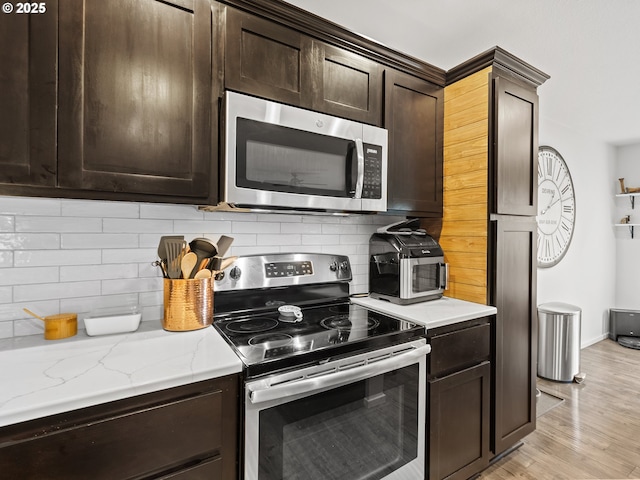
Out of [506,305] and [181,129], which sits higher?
[181,129]

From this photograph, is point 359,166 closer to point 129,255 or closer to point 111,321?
point 129,255

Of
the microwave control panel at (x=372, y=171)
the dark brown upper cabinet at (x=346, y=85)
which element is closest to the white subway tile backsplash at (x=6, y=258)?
the dark brown upper cabinet at (x=346, y=85)

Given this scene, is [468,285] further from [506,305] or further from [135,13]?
[135,13]

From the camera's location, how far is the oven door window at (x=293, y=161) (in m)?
1.36

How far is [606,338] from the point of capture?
4.38 m

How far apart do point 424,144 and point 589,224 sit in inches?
136

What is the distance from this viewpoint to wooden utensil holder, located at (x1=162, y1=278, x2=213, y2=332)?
4.42ft

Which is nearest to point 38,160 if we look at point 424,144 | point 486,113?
point 424,144

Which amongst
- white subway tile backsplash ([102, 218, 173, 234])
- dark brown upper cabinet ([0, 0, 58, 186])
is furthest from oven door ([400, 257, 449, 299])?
dark brown upper cabinet ([0, 0, 58, 186])

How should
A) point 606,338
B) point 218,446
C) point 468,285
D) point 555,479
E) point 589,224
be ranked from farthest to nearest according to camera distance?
point 606,338
point 589,224
point 468,285
point 555,479
point 218,446

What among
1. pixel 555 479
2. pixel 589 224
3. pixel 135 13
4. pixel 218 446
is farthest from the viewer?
pixel 589 224

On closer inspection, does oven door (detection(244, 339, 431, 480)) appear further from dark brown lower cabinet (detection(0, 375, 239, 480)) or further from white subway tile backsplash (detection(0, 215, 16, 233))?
white subway tile backsplash (detection(0, 215, 16, 233))

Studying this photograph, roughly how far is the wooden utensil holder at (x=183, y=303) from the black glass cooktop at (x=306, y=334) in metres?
0.14

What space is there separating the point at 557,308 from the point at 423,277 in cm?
226
